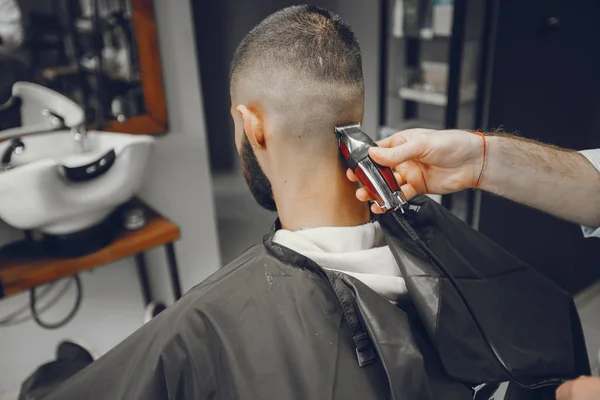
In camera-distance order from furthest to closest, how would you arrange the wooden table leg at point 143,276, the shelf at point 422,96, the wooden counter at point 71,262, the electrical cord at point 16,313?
the shelf at point 422,96 → the wooden table leg at point 143,276 → the electrical cord at point 16,313 → the wooden counter at point 71,262

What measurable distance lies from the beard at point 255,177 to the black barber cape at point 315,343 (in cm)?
19

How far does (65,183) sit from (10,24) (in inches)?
26.1

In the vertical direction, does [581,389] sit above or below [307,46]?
below

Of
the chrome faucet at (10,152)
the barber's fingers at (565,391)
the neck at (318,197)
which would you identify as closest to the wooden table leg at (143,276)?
the chrome faucet at (10,152)

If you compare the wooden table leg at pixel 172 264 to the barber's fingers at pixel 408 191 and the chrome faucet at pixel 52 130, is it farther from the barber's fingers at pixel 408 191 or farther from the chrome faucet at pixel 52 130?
the barber's fingers at pixel 408 191

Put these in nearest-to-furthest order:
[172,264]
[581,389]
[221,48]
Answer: [581,389], [172,264], [221,48]

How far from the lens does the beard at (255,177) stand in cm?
112

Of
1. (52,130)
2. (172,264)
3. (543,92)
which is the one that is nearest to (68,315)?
(172,264)

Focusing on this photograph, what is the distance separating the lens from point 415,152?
1116 mm

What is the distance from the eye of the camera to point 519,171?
1.19 m

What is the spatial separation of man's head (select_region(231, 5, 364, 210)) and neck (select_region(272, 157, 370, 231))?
0.01 metres

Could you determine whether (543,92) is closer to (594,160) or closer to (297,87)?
(594,160)

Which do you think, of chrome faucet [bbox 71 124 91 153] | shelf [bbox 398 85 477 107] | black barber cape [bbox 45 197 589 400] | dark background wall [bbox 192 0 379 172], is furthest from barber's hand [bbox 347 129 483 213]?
dark background wall [bbox 192 0 379 172]

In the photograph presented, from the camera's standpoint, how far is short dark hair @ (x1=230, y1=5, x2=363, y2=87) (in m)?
1.02
